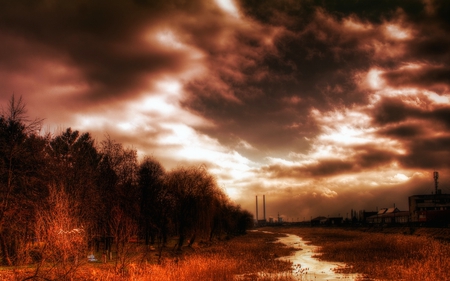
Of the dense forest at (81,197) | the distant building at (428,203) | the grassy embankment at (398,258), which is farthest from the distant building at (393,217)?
the grassy embankment at (398,258)

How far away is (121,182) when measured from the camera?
143ft

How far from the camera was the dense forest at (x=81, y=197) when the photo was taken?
23156mm

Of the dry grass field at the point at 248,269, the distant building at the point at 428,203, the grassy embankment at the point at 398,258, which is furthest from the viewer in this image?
the distant building at the point at 428,203

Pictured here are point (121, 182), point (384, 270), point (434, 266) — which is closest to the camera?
point (434, 266)

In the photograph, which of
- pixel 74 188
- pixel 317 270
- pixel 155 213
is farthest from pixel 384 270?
pixel 155 213

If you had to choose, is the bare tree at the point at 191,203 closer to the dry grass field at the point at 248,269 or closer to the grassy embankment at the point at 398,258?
the dry grass field at the point at 248,269

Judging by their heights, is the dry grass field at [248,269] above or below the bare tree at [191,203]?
below

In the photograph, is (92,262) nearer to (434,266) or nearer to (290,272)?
(290,272)

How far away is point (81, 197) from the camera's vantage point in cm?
3297

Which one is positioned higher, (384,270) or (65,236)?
(65,236)

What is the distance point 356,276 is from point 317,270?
4273 mm

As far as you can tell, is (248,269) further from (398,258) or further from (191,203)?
(191,203)

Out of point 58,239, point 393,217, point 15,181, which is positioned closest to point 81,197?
point 15,181

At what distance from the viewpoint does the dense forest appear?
76.0ft
